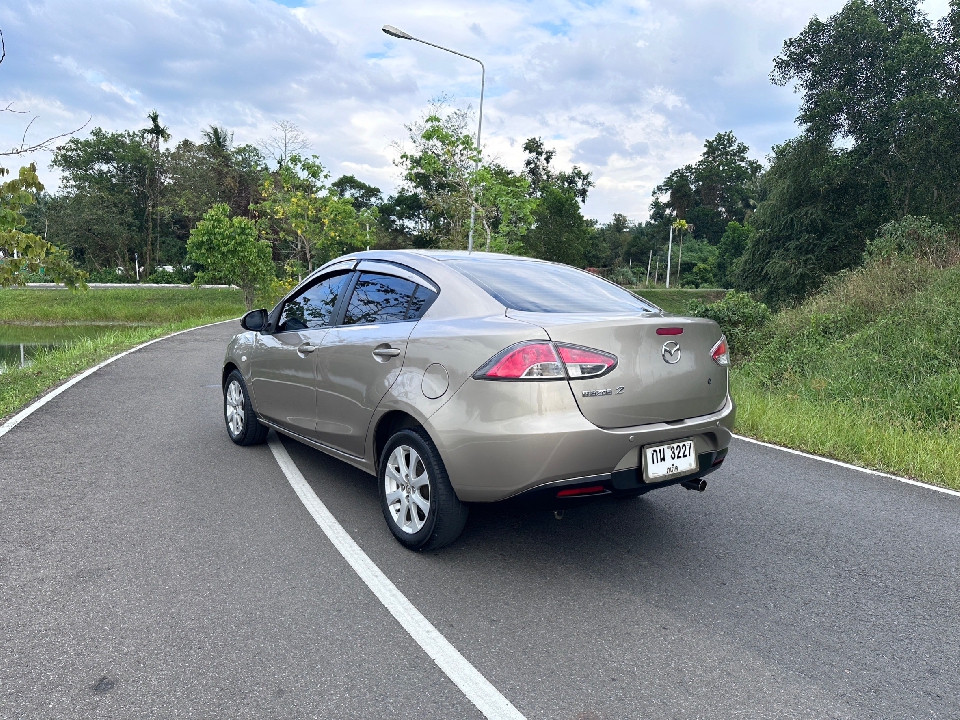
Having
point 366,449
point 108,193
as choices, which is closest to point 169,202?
→ point 108,193

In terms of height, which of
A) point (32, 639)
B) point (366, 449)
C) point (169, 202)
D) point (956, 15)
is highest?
point (956, 15)

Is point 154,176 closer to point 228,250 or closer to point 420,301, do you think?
point 228,250

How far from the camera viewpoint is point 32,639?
2945mm

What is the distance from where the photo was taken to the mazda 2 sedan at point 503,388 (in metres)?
3.42

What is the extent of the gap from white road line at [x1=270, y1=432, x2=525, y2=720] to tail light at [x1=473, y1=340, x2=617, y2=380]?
45.5 inches

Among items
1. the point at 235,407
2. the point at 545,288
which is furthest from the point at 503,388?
the point at 235,407

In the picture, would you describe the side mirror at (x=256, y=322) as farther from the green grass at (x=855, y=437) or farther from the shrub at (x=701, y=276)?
the shrub at (x=701, y=276)

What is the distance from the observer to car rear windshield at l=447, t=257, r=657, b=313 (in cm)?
399

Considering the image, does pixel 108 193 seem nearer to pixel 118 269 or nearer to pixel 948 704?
pixel 118 269

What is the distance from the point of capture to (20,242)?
9.08 m

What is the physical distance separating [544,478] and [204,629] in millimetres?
1661

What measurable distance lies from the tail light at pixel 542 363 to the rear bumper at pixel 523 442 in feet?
0.15

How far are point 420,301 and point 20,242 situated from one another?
7.52 m

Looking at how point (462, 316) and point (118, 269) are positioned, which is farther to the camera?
point (118, 269)
